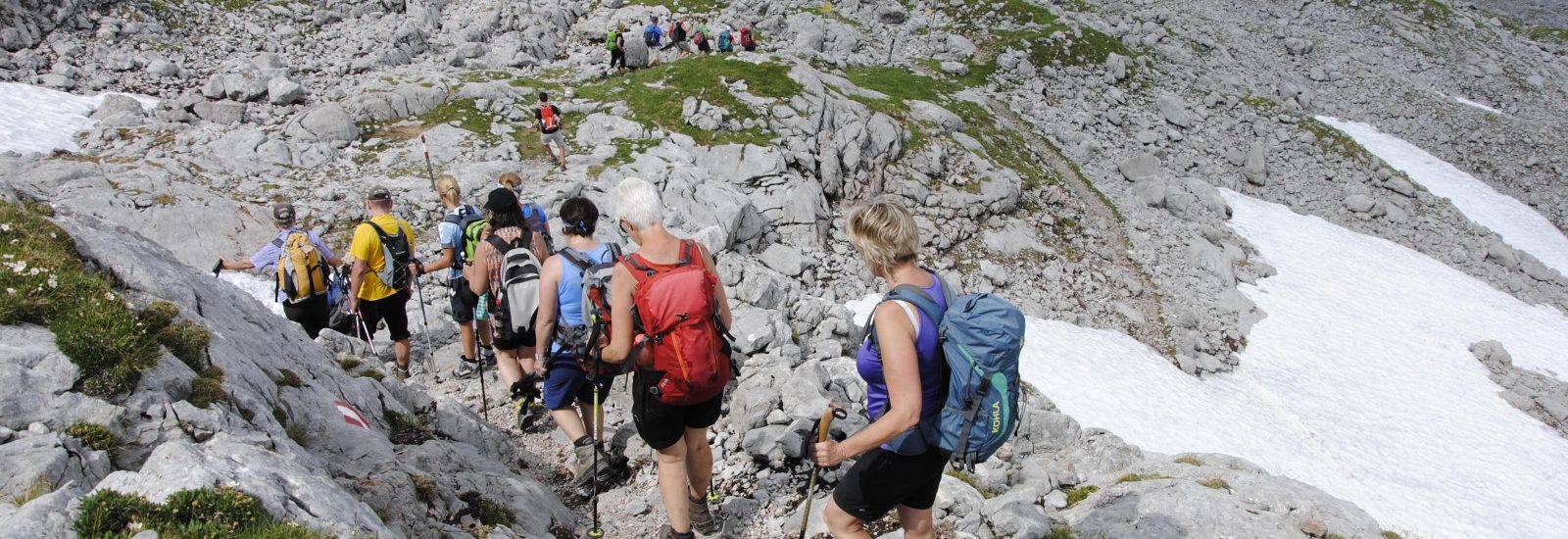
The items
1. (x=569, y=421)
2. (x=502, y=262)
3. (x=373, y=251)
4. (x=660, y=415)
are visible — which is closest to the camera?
(x=660, y=415)

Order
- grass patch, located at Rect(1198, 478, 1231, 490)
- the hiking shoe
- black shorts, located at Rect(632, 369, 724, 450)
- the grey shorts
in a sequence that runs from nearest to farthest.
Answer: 1. black shorts, located at Rect(632, 369, 724, 450)
2. grass patch, located at Rect(1198, 478, 1231, 490)
3. the hiking shoe
4. the grey shorts

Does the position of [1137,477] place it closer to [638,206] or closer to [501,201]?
[638,206]

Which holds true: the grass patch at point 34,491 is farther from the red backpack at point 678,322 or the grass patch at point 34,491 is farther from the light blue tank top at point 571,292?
the light blue tank top at point 571,292

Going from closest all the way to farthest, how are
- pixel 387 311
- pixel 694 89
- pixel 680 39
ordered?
1. pixel 387 311
2. pixel 694 89
3. pixel 680 39

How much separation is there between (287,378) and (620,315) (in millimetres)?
3540

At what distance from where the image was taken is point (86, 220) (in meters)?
6.72

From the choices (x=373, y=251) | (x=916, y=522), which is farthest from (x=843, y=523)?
(x=373, y=251)

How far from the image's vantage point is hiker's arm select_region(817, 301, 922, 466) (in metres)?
4.12

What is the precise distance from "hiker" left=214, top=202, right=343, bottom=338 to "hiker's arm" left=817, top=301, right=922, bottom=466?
8.18 metres

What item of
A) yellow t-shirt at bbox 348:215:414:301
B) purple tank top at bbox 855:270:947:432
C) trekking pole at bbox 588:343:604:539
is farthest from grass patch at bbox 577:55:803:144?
purple tank top at bbox 855:270:947:432

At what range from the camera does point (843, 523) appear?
5188mm

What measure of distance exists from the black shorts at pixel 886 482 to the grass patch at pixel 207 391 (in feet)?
14.2

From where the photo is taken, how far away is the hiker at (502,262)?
25.5 ft

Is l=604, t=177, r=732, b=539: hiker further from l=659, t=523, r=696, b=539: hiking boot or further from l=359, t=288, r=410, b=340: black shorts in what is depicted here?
l=359, t=288, r=410, b=340: black shorts
